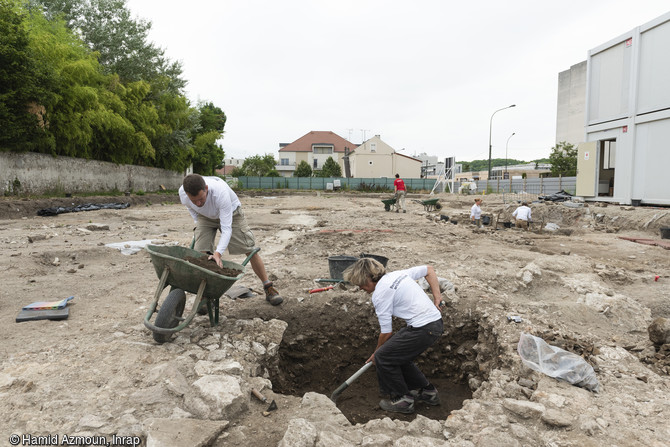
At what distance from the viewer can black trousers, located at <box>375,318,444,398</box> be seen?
335 cm

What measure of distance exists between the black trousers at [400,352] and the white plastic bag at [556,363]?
2.30 ft

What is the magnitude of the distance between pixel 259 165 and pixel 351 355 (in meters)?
54.5

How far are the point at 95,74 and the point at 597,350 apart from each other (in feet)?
73.4

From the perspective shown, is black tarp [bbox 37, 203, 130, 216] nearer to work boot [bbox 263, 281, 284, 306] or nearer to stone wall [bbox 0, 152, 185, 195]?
stone wall [bbox 0, 152, 185, 195]

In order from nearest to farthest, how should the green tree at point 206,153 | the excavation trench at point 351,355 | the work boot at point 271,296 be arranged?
the excavation trench at point 351,355 < the work boot at point 271,296 < the green tree at point 206,153

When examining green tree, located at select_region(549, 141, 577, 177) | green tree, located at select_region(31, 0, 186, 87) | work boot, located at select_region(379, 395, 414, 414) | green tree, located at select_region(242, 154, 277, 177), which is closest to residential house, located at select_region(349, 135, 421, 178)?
green tree, located at select_region(242, 154, 277, 177)

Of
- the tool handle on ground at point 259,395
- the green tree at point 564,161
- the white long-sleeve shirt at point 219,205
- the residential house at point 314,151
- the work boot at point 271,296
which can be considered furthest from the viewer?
the residential house at point 314,151

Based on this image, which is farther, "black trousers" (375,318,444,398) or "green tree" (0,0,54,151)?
"green tree" (0,0,54,151)

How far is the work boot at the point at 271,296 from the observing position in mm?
4520

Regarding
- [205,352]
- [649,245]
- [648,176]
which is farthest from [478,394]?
[648,176]

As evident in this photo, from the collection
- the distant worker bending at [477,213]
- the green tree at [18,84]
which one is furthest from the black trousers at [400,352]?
the green tree at [18,84]

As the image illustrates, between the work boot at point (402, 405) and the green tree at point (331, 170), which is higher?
the green tree at point (331, 170)

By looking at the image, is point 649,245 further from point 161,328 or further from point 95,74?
point 95,74

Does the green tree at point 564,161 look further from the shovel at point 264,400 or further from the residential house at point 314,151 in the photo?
the shovel at point 264,400
